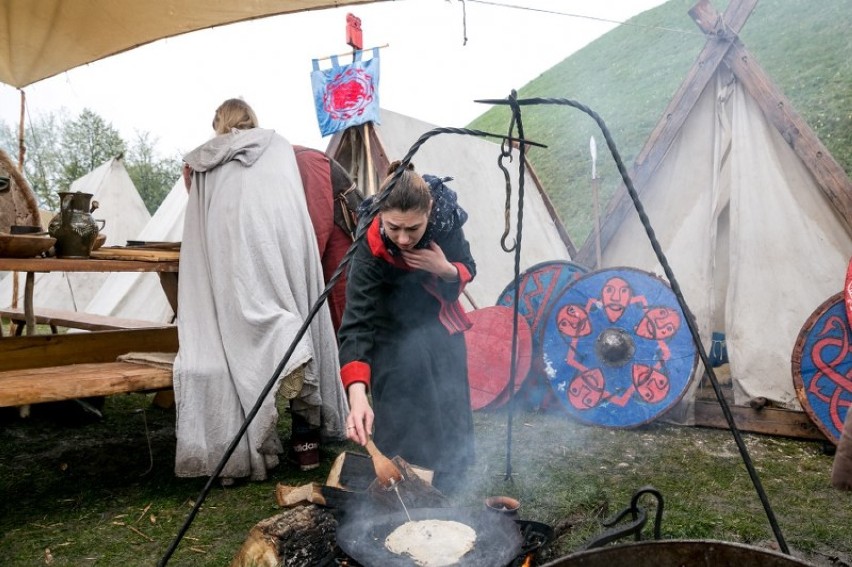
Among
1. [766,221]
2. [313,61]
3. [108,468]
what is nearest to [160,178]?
[313,61]

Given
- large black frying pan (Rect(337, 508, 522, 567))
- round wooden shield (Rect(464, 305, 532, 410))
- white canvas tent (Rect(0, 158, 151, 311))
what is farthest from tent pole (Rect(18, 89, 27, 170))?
large black frying pan (Rect(337, 508, 522, 567))

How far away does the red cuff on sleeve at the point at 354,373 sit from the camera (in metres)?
2.08

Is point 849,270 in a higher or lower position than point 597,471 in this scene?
higher

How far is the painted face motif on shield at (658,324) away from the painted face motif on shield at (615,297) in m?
0.15

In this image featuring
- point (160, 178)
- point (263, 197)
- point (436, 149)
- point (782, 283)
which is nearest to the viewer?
point (263, 197)

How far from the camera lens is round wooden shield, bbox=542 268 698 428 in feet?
12.2

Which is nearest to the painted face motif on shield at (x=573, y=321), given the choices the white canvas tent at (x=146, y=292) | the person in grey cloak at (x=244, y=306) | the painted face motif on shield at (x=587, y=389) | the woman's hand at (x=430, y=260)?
the painted face motif on shield at (x=587, y=389)

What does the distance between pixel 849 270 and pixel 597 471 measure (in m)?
1.81

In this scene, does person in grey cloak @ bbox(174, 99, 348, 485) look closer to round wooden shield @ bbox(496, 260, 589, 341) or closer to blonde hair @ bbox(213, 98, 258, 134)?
blonde hair @ bbox(213, 98, 258, 134)

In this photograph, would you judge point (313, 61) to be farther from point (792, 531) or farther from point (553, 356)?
point (792, 531)

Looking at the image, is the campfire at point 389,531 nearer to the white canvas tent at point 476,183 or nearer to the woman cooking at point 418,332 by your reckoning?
the woman cooking at point 418,332

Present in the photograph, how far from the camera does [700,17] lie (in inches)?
165

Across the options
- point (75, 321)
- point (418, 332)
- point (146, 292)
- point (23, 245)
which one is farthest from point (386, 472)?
point (146, 292)

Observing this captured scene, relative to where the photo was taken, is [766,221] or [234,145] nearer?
[234,145]
